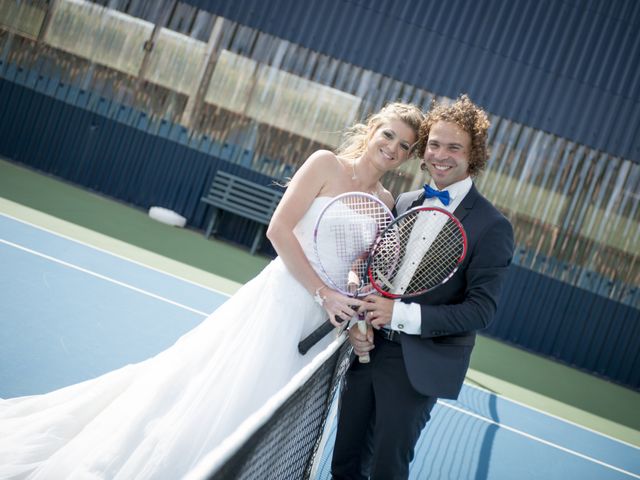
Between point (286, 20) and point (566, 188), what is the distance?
6298mm

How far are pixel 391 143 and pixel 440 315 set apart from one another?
3.10 feet

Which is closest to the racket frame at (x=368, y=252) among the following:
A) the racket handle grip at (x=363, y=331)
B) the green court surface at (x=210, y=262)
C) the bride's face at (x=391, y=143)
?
the racket handle grip at (x=363, y=331)

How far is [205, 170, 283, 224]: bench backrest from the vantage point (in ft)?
34.7

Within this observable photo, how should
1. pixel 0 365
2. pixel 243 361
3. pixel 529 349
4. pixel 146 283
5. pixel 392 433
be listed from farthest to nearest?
pixel 529 349
pixel 146 283
pixel 0 365
pixel 243 361
pixel 392 433

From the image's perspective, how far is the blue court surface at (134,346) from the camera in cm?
400

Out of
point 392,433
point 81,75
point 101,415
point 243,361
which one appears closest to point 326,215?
point 243,361

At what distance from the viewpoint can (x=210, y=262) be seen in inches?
344

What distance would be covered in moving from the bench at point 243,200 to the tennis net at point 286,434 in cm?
762

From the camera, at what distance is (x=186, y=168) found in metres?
11.3

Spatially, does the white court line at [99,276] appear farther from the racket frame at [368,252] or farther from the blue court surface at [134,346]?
the racket frame at [368,252]

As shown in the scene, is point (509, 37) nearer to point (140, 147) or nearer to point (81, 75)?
point (140, 147)

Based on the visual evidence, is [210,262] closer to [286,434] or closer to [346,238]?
[346,238]

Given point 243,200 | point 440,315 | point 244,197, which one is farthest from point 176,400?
point 244,197

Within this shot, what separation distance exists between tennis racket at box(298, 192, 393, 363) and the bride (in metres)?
0.09
